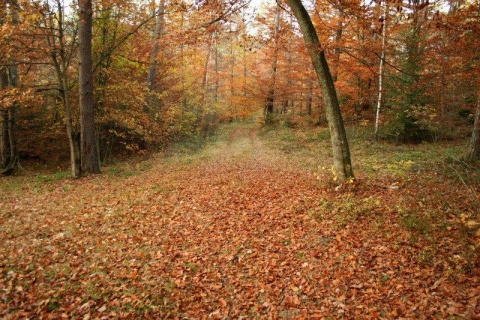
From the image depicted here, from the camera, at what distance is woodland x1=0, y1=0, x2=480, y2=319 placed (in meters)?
4.61

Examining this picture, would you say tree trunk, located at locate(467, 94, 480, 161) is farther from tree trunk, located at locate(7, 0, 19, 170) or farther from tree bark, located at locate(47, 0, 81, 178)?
tree trunk, located at locate(7, 0, 19, 170)

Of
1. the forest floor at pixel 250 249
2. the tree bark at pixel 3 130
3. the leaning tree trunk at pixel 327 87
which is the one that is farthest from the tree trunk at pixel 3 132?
the leaning tree trunk at pixel 327 87

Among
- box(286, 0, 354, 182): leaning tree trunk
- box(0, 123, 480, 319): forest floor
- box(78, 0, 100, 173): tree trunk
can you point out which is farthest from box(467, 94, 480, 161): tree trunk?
box(78, 0, 100, 173): tree trunk

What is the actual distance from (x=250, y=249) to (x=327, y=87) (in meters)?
4.95

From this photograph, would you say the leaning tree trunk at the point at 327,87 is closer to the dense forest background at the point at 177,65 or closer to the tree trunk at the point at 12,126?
the dense forest background at the point at 177,65

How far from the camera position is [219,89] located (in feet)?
109

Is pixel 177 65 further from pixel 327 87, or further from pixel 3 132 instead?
pixel 327 87

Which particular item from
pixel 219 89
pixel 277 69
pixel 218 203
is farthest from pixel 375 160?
pixel 219 89

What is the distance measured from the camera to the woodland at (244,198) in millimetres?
4609

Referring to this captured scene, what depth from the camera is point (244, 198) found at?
28.3 ft

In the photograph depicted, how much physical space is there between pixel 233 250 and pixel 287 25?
734cm

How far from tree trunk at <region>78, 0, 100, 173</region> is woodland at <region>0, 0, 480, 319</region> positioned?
2.3 inches

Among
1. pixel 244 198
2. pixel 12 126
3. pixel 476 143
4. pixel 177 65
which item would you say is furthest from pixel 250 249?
pixel 12 126

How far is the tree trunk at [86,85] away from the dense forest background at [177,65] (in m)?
0.37
